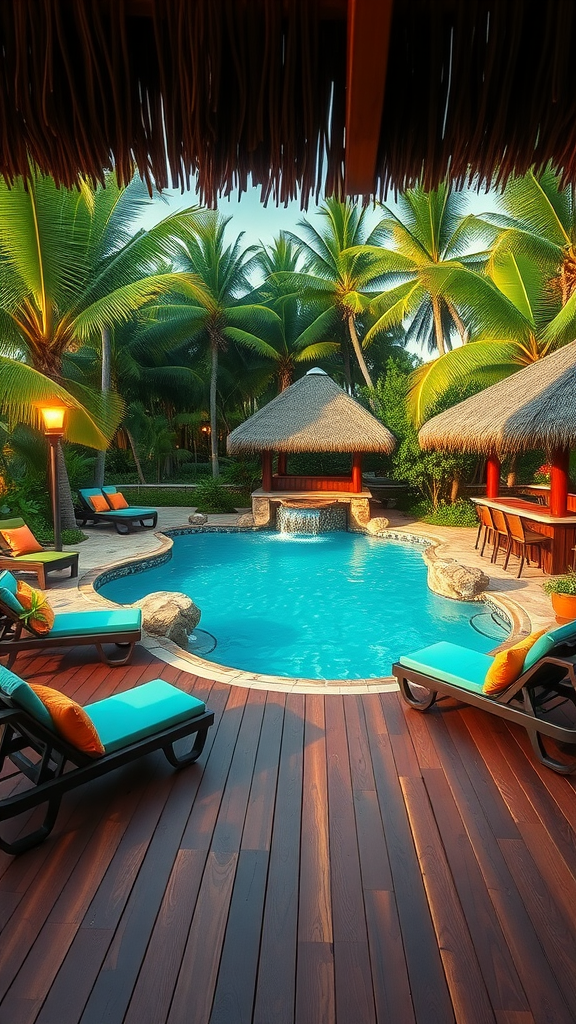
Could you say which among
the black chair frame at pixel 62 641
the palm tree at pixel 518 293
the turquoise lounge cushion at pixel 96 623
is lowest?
the black chair frame at pixel 62 641

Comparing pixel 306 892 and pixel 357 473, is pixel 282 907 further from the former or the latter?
pixel 357 473

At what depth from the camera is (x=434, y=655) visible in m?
3.96

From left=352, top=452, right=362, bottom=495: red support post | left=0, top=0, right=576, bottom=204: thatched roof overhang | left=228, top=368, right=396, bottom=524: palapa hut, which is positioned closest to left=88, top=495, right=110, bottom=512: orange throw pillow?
left=228, top=368, right=396, bottom=524: palapa hut

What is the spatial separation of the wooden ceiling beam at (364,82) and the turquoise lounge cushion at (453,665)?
2.95 metres

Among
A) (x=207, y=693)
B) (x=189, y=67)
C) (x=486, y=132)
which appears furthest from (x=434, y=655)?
(x=189, y=67)

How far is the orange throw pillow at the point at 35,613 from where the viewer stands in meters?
4.57

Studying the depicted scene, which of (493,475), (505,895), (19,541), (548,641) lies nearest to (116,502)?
(19,541)

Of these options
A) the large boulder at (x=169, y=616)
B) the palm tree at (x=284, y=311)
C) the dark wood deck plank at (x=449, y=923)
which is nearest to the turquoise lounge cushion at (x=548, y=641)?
the dark wood deck plank at (x=449, y=923)

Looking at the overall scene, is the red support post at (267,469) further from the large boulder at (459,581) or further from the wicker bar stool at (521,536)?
Result: the large boulder at (459,581)

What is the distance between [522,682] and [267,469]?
1193cm

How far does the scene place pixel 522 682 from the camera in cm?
325

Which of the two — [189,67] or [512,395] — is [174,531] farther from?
[189,67]

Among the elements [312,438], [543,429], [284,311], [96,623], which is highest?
[284,311]

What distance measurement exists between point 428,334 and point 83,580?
2147 cm
